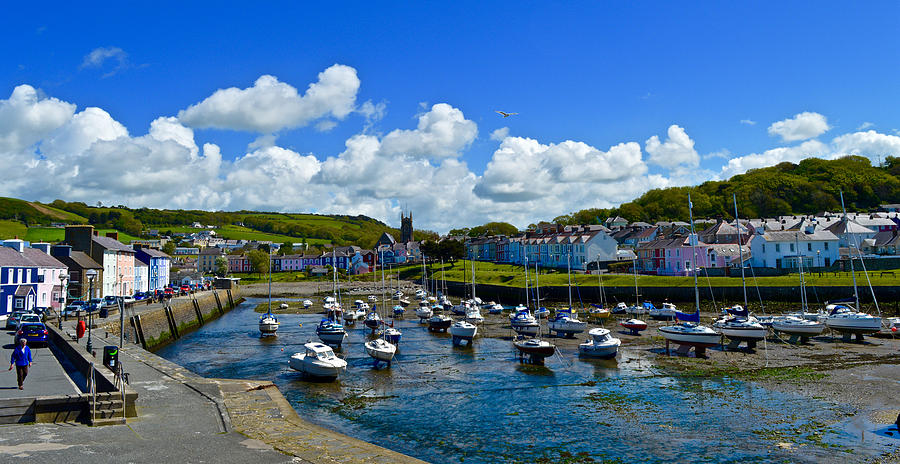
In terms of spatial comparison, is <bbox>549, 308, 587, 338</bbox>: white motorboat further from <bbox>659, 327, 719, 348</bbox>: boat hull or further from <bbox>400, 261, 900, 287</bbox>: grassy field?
<bbox>400, 261, 900, 287</bbox>: grassy field

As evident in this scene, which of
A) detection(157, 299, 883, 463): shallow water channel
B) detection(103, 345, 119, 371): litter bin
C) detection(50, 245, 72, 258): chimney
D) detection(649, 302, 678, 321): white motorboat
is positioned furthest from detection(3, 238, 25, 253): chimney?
detection(649, 302, 678, 321): white motorboat

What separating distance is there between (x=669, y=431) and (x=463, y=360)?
1826 centimetres

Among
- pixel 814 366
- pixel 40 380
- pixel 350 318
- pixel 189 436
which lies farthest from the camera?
pixel 350 318

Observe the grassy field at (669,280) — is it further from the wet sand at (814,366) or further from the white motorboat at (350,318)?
the white motorboat at (350,318)

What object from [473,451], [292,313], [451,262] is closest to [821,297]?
[473,451]

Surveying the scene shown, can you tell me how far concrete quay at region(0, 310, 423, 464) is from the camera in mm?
13211

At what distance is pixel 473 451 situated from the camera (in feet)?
61.6

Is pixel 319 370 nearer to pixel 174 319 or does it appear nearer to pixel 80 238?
pixel 174 319

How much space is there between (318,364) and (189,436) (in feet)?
50.3

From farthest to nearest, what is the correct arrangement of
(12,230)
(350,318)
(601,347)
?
(12,230), (350,318), (601,347)

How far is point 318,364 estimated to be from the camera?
99.0 ft

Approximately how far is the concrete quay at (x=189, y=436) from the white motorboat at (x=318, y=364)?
820cm

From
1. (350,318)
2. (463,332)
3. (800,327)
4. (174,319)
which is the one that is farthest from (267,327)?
(800,327)

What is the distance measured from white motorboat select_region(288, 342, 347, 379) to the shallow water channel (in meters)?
0.61
